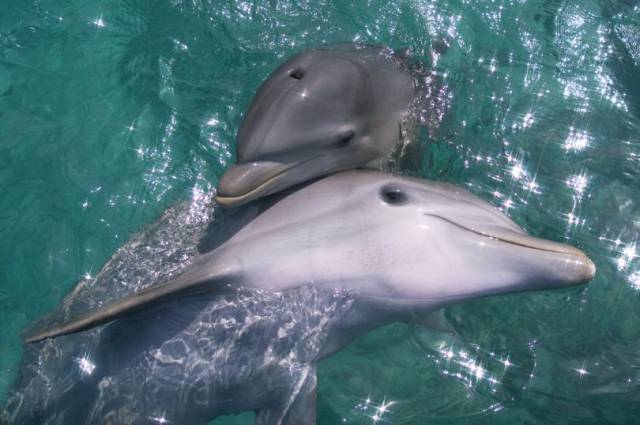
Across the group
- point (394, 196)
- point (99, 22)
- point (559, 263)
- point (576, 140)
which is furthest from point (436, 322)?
point (99, 22)

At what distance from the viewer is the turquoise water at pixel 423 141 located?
5.77m

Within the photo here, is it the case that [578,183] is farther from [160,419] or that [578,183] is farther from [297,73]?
[160,419]

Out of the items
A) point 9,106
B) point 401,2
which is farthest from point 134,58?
point 401,2

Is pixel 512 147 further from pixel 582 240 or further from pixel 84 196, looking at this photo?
pixel 84 196

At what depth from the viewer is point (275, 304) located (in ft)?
14.4

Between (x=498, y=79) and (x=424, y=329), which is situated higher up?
(x=498, y=79)

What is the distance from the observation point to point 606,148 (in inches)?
280

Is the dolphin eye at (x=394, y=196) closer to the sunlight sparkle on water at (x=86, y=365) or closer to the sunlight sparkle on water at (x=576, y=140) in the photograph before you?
the sunlight sparkle on water at (x=86, y=365)

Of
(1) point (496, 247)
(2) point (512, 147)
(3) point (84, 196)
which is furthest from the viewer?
(2) point (512, 147)

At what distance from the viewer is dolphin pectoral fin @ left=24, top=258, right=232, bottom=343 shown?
153 inches

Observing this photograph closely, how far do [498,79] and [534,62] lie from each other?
0.71 m

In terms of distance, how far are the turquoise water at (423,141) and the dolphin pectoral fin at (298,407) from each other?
1.14m

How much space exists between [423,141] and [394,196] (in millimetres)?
1977

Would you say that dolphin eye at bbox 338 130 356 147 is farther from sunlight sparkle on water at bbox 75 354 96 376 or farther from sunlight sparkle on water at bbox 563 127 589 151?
sunlight sparkle on water at bbox 563 127 589 151
